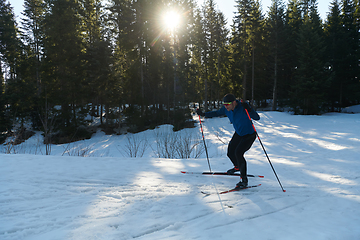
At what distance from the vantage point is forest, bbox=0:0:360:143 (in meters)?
21.9

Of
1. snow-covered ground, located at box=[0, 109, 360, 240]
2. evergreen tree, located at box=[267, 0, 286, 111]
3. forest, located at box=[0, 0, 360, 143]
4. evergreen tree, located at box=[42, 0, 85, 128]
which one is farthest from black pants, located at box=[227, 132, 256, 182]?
evergreen tree, located at box=[267, 0, 286, 111]

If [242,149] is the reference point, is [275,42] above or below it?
above

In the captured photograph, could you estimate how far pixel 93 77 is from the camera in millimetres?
23453

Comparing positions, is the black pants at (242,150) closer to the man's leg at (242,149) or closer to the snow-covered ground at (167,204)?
the man's leg at (242,149)

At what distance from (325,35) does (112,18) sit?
28880mm

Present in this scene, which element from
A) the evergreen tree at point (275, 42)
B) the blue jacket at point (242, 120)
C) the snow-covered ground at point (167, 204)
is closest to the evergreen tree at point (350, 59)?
the evergreen tree at point (275, 42)

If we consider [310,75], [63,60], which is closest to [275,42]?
[310,75]

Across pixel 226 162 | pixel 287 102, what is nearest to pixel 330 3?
pixel 287 102

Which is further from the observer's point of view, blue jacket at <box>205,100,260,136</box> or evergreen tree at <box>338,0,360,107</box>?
evergreen tree at <box>338,0,360,107</box>

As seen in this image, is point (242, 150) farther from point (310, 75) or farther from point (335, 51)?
point (335, 51)

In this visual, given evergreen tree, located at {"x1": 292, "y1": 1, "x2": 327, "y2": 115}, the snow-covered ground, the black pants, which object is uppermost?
evergreen tree, located at {"x1": 292, "y1": 1, "x2": 327, "y2": 115}

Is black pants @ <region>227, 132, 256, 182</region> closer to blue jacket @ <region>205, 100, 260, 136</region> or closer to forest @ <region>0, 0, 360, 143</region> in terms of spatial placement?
blue jacket @ <region>205, 100, 260, 136</region>

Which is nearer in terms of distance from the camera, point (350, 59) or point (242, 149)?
point (242, 149)

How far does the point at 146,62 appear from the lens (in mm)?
27734
